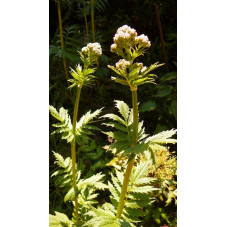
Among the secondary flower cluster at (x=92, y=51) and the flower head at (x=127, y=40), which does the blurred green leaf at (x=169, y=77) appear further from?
the flower head at (x=127, y=40)

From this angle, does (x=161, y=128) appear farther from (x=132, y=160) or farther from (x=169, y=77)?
(x=132, y=160)

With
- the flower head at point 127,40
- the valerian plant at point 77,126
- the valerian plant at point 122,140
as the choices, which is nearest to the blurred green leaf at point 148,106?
the valerian plant at point 122,140

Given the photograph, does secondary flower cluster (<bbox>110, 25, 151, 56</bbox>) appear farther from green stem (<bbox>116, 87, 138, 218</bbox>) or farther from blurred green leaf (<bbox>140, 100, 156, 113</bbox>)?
blurred green leaf (<bbox>140, 100, 156, 113</bbox>)

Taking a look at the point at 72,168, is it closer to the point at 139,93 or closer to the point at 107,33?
the point at 139,93

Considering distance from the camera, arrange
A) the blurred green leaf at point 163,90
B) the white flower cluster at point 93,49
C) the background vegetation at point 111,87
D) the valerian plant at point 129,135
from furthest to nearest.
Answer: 1. the blurred green leaf at point 163,90
2. the background vegetation at point 111,87
3. the white flower cluster at point 93,49
4. the valerian plant at point 129,135

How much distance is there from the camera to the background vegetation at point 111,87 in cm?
209

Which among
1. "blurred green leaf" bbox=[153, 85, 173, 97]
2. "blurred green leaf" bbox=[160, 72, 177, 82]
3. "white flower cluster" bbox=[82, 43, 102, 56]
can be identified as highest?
"blurred green leaf" bbox=[160, 72, 177, 82]

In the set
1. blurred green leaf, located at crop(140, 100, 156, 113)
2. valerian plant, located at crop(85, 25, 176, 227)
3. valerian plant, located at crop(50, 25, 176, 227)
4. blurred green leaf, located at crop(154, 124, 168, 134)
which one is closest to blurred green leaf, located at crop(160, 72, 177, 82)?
blurred green leaf, located at crop(140, 100, 156, 113)

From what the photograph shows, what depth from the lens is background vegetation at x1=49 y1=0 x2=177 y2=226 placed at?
82.2 inches

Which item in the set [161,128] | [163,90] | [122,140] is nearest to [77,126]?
[122,140]

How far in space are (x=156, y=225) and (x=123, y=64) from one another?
53.2 inches
